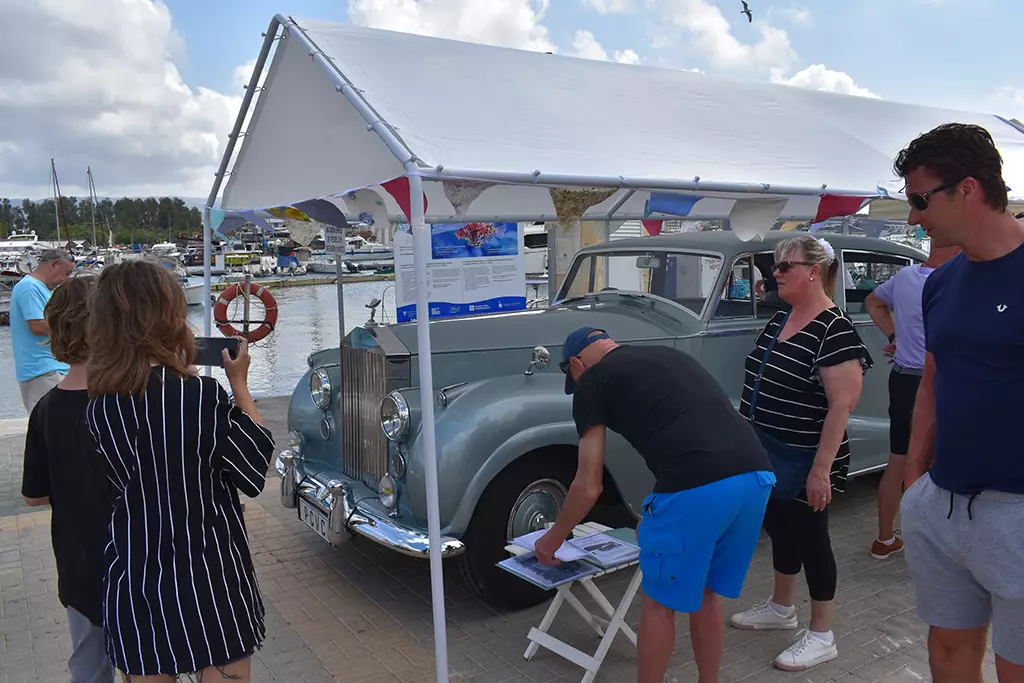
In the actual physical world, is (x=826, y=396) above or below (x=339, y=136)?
below

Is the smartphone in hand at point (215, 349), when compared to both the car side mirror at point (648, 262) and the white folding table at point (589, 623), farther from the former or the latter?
the car side mirror at point (648, 262)

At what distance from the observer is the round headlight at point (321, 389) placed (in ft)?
15.0

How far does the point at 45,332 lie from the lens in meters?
5.15

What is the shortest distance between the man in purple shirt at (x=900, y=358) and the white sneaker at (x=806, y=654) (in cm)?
137

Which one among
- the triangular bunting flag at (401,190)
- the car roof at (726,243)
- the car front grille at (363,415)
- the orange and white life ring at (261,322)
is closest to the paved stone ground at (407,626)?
the car front grille at (363,415)

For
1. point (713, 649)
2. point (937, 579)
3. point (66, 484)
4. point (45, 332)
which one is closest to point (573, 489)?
point (713, 649)

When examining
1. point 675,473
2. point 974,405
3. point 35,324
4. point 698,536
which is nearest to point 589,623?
point 698,536

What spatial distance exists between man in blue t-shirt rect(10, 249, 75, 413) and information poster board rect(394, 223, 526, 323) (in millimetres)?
2275

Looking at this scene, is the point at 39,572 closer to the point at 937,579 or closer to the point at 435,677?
the point at 435,677

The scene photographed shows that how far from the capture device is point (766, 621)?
3578mm

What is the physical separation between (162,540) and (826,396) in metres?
2.51

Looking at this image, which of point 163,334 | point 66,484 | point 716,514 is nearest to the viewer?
point 163,334

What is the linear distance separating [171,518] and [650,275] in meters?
3.50

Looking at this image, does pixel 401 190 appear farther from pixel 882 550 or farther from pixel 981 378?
pixel 882 550
